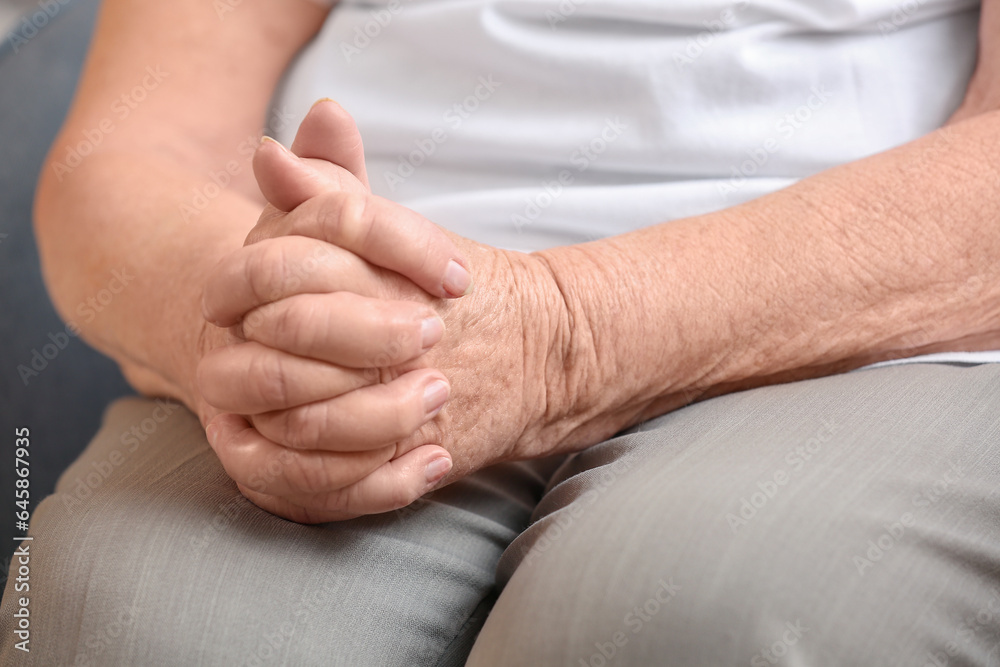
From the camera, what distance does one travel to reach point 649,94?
0.81 meters

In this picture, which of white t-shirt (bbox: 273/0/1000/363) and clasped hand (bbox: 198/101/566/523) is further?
white t-shirt (bbox: 273/0/1000/363)

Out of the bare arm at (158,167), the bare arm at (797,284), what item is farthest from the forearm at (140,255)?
the bare arm at (797,284)

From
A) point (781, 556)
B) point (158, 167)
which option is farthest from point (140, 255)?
point (781, 556)

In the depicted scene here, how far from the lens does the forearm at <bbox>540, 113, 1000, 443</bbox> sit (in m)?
0.69

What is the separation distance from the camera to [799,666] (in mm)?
438

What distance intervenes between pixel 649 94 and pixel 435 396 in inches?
17.5

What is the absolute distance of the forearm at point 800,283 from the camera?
688mm

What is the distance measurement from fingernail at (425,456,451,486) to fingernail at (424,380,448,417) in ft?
0.14

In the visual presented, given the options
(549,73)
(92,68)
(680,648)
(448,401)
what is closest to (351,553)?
(448,401)

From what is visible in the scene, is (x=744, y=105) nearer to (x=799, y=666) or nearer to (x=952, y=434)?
(x=952, y=434)

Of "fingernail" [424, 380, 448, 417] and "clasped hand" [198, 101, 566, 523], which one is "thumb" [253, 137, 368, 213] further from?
"fingernail" [424, 380, 448, 417]

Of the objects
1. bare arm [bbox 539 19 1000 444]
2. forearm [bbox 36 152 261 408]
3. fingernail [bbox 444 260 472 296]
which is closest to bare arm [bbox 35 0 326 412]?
forearm [bbox 36 152 261 408]

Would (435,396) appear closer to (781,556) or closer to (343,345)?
(343,345)

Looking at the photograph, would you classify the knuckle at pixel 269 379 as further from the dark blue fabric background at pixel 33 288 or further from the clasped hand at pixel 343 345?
the dark blue fabric background at pixel 33 288
